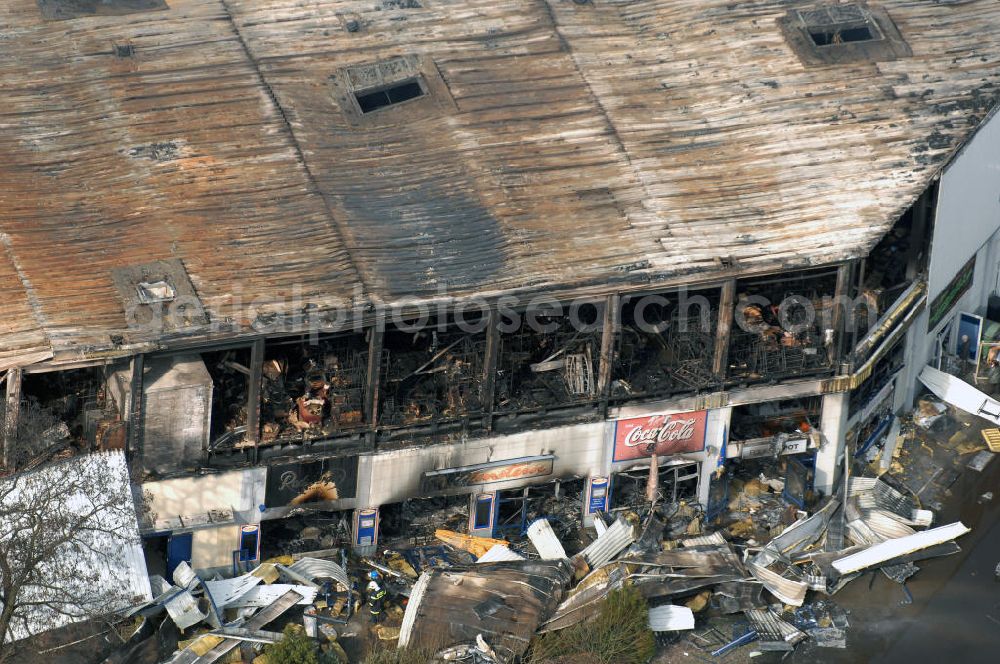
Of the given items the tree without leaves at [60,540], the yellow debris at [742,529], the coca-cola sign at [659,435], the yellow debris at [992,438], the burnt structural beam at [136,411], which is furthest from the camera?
the yellow debris at [992,438]

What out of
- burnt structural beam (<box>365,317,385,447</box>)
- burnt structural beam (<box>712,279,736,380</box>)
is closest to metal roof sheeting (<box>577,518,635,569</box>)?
burnt structural beam (<box>712,279,736,380</box>)

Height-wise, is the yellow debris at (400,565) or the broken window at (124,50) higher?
the broken window at (124,50)

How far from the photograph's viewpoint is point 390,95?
209 feet

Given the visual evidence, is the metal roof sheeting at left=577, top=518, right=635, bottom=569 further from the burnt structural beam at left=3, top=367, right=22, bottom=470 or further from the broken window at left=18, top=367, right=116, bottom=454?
the burnt structural beam at left=3, top=367, right=22, bottom=470

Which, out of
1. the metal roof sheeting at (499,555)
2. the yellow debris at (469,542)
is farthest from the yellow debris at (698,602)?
the yellow debris at (469,542)

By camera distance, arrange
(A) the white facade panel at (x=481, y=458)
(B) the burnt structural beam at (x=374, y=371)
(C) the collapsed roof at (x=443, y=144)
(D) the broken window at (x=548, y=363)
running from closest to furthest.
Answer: (B) the burnt structural beam at (x=374, y=371)
(C) the collapsed roof at (x=443, y=144)
(A) the white facade panel at (x=481, y=458)
(D) the broken window at (x=548, y=363)

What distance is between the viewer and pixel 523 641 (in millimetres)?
53938

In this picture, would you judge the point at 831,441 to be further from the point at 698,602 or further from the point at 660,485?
the point at 698,602

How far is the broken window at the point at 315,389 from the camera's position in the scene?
56.2 metres

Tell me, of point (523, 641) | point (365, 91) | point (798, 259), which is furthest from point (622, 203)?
point (523, 641)

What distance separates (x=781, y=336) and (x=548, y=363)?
9185 millimetres

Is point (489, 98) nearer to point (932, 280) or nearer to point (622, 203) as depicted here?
point (622, 203)

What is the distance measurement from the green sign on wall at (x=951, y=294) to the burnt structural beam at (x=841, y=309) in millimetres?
7930

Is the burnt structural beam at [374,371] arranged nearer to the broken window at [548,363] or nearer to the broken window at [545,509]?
the broken window at [548,363]
